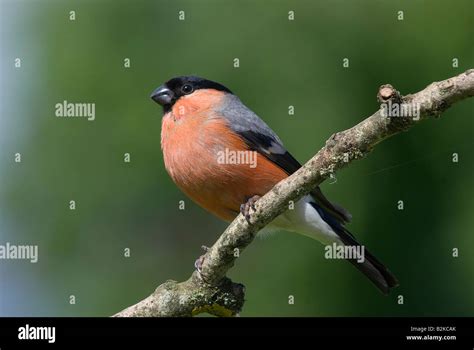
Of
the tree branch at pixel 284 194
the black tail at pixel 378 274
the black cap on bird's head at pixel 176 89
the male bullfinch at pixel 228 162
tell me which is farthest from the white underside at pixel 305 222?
the black cap on bird's head at pixel 176 89

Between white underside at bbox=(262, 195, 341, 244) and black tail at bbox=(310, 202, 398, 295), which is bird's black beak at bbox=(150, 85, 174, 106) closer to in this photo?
white underside at bbox=(262, 195, 341, 244)

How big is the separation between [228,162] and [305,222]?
28.9 inches

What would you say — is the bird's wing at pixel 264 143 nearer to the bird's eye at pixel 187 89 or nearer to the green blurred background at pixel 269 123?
Answer: the bird's eye at pixel 187 89

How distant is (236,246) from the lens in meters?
4.02

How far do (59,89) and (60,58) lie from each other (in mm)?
432

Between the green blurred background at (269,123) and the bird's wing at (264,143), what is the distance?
1.65m

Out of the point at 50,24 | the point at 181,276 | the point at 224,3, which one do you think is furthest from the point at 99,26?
the point at 181,276

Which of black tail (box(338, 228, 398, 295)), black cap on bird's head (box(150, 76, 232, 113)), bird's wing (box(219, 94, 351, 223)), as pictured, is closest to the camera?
bird's wing (box(219, 94, 351, 223))

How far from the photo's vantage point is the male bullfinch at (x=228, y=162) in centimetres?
475

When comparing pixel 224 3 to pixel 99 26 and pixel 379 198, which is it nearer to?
pixel 99 26

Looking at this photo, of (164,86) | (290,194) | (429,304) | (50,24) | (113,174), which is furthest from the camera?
(50,24)

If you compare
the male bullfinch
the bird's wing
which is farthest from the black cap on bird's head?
the bird's wing

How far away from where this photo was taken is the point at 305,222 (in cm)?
507

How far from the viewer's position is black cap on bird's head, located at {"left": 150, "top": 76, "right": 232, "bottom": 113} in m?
5.34
